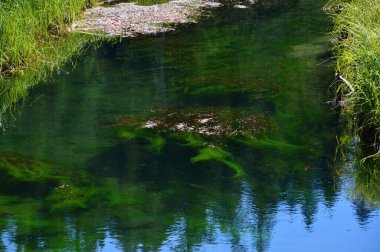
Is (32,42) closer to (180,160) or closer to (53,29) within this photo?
(53,29)

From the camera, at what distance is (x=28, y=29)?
364 inches

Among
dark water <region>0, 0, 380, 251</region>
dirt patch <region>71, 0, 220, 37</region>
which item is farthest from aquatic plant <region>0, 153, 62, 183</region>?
dirt patch <region>71, 0, 220, 37</region>

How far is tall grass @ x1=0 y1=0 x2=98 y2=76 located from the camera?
862cm

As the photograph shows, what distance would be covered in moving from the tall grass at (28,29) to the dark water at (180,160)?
53 cm

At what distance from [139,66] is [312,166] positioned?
3.76m

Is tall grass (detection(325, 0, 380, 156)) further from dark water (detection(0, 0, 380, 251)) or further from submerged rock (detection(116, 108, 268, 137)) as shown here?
submerged rock (detection(116, 108, 268, 137))

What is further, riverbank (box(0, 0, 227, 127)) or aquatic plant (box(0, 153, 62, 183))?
riverbank (box(0, 0, 227, 127))

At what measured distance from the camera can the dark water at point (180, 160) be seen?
202 inches

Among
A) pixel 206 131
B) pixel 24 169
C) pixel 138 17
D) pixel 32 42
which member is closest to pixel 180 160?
pixel 206 131

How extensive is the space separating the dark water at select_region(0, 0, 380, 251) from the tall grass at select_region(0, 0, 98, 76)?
53 centimetres

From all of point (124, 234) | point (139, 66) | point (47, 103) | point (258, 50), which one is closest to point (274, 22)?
point (258, 50)

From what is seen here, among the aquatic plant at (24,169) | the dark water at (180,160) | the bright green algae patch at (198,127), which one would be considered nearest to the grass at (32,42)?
the dark water at (180,160)

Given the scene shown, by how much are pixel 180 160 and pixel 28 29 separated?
3714mm

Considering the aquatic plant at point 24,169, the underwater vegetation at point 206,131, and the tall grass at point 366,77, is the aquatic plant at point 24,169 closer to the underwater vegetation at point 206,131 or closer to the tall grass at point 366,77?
the underwater vegetation at point 206,131
